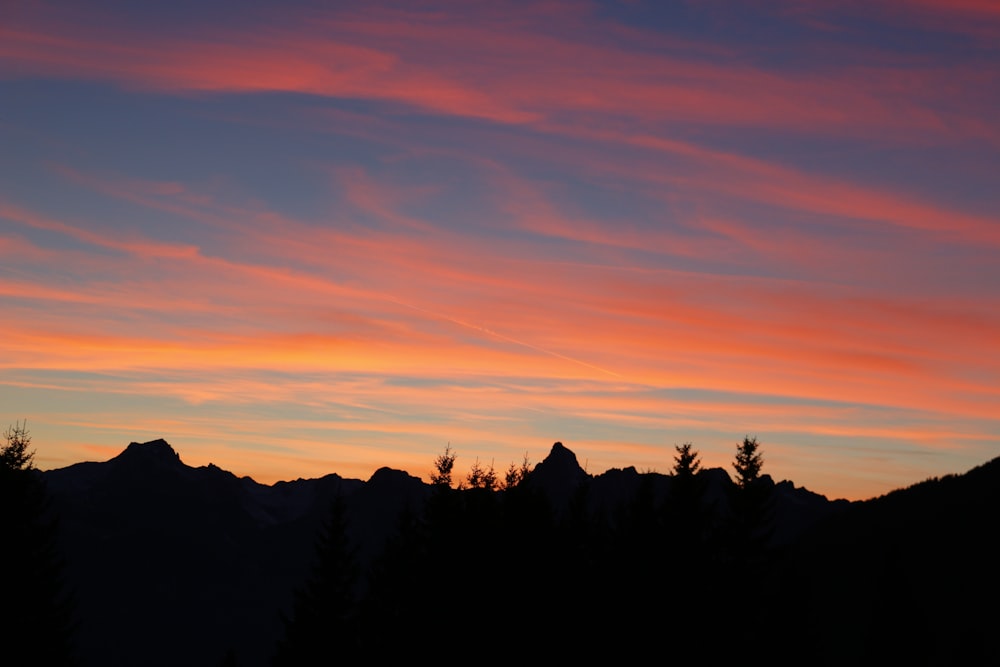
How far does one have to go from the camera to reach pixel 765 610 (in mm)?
50812

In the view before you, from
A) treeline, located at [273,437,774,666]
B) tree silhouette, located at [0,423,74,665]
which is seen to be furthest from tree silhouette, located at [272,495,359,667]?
tree silhouette, located at [0,423,74,665]

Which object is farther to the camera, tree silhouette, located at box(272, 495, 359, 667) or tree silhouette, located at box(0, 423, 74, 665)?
tree silhouette, located at box(272, 495, 359, 667)

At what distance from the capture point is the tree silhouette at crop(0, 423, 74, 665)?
4538 cm

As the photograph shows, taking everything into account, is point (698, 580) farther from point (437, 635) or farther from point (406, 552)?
point (406, 552)

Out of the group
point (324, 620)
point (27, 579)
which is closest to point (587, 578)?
point (324, 620)

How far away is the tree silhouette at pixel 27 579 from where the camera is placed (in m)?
45.4

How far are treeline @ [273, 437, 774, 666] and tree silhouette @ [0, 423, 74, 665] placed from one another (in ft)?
57.4

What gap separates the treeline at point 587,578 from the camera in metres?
46.3

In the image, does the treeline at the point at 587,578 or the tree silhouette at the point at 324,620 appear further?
the tree silhouette at the point at 324,620

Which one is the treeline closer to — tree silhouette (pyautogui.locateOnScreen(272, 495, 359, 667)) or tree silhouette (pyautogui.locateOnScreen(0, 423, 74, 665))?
tree silhouette (pyautogui.locateOnScreen(272, 495, 359, 667))

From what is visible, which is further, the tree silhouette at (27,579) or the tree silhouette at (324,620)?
the tree silhouette at (324,620)

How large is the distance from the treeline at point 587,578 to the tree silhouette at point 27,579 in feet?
57.4

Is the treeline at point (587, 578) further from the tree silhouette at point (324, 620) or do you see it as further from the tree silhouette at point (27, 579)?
the tree silhouette at point (27, 579)

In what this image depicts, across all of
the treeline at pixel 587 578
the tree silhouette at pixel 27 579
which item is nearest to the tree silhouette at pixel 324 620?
the treeline at pixel 587 578
